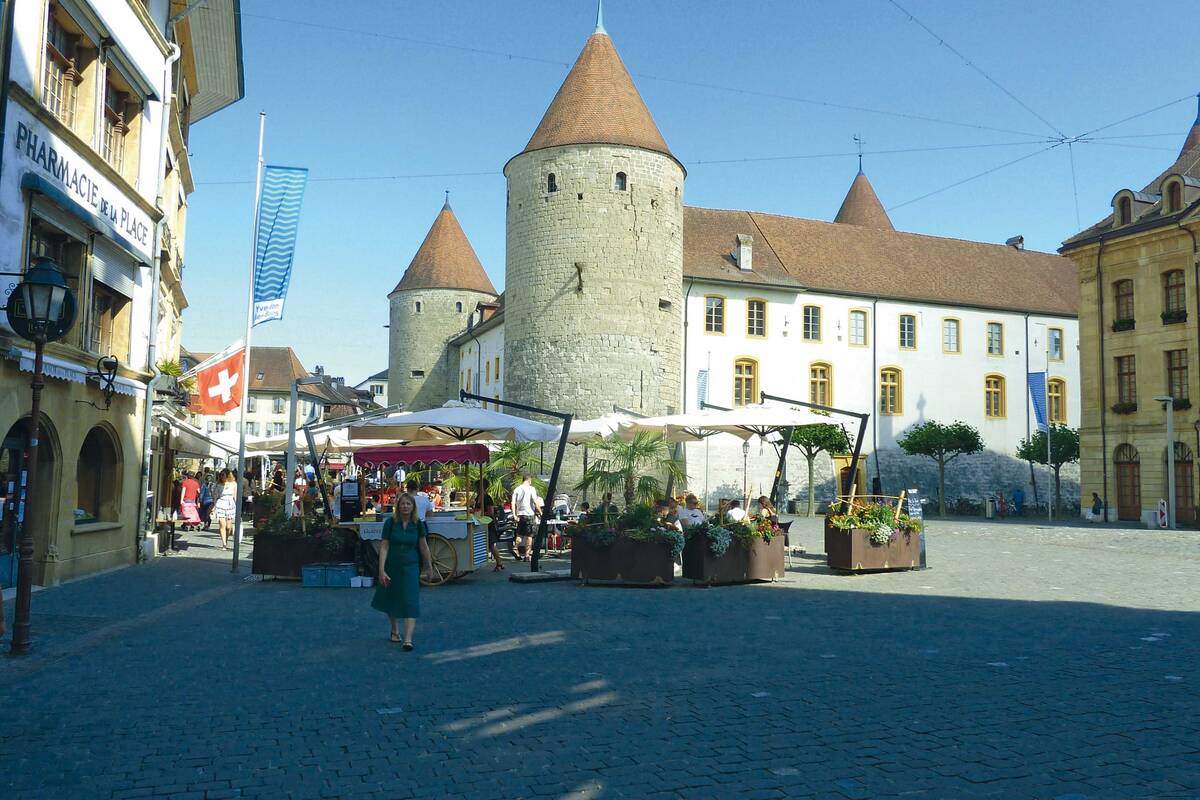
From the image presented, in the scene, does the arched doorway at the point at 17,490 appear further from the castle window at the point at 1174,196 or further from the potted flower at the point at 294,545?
the castle window at the point at 1174,196

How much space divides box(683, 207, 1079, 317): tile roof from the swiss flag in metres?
26.6

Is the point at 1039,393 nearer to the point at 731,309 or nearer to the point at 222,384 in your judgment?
the point at 731,309

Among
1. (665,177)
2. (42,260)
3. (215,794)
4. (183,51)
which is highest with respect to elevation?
(665,177)

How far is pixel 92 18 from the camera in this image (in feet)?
44.8

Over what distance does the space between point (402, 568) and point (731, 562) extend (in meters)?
5.93

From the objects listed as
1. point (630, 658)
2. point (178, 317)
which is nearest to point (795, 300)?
point (178, 317)

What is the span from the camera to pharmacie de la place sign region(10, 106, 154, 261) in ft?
39.2

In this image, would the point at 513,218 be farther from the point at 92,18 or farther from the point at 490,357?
the point at 92,18

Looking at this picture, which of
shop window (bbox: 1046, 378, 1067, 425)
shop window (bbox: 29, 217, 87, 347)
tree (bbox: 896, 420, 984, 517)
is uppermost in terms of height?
shop window (bbox: 1046, 378, 1067, 425)

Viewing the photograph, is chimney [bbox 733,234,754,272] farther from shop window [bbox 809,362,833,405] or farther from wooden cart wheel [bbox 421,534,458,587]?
wooden cart wheel [bbox 421,534,458,587]

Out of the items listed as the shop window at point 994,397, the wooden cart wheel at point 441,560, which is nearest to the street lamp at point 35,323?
the wooden cart wheel at point 441,560

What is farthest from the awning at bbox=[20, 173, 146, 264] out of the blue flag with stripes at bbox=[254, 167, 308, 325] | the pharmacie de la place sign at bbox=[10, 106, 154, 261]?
the blue flag with stripes at bbox=[254, 167, 308, 325]

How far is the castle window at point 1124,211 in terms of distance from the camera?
34.6 m

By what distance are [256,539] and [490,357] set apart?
35.9 meters
